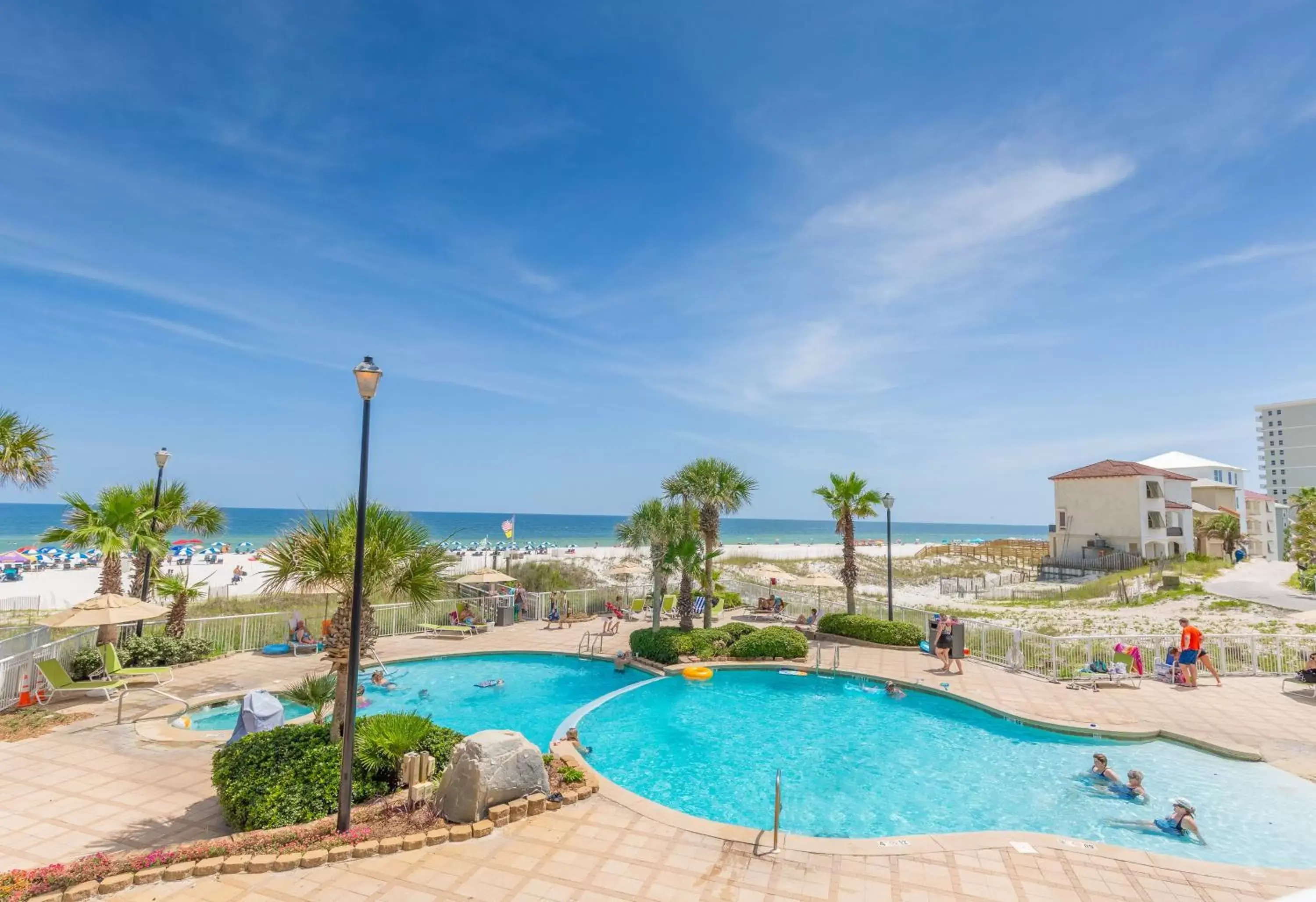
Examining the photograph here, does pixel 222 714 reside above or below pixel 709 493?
below

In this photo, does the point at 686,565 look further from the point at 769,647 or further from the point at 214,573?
the point at 214,573

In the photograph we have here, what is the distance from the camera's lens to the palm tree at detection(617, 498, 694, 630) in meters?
21.3

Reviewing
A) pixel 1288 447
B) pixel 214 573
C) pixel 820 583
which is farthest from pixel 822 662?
pixel 1288 447

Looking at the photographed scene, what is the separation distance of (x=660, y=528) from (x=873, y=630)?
24.8ft

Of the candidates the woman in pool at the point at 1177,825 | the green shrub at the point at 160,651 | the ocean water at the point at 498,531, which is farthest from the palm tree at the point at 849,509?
the ocean water at the point at 498,531

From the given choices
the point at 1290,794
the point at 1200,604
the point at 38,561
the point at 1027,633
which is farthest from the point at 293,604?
the point at 38,561

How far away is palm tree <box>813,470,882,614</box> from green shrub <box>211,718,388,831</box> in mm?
17356

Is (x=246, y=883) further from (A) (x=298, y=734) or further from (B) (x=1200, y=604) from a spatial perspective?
(B) (x=1200, y=604)

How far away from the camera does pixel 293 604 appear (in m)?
28.0

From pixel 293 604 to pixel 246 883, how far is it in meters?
24.7

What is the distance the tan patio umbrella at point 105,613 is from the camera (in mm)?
11914

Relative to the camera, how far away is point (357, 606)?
7562mm

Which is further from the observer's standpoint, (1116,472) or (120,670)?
(1116,472)

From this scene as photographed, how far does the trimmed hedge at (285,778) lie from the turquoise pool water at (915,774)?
4.52 meters
